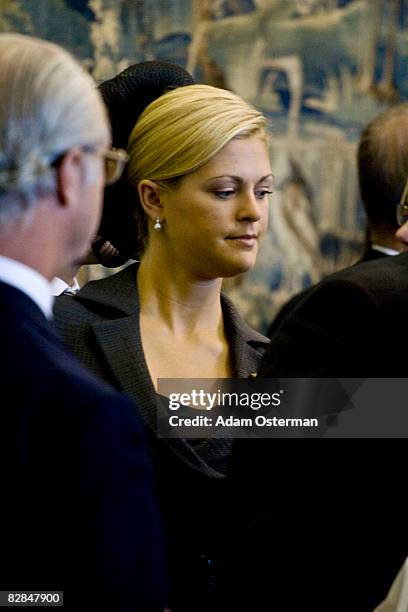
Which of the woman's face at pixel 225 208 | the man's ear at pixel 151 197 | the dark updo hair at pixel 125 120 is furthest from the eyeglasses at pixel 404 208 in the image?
the dark updo hair at pixel 125 120

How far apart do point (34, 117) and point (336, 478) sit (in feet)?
4.15

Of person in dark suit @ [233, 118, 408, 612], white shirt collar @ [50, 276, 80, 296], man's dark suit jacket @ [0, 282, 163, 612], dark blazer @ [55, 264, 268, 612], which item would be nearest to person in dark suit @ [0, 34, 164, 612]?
man's dark suit jacket @ [0, 282, 163, 612]

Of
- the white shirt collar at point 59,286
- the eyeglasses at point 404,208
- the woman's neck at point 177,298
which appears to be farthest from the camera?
the white shirt collar at point 59,286

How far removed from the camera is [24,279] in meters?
2.18

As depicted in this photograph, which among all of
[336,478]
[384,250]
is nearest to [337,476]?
[336,478]

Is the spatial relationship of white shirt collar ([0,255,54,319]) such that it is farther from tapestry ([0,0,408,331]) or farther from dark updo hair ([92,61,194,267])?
tapestry ([0,0,408,331])

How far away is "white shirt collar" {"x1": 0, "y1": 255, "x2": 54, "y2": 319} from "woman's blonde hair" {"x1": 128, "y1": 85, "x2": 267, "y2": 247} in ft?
4.99

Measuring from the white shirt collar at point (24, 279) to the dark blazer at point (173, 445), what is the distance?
115 cm

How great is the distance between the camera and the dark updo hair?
3988 mm

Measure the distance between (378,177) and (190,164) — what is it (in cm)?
117

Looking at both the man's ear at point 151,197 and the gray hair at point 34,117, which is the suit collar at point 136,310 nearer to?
the man's ear at point 151,197

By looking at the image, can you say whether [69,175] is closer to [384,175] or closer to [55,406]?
[55,406]

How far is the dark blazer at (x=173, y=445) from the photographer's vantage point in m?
3.28

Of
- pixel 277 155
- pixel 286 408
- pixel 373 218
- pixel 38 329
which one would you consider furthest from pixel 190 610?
pixel 277 155
